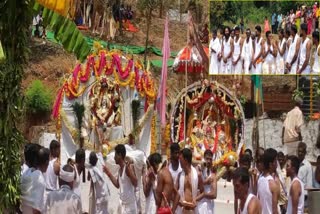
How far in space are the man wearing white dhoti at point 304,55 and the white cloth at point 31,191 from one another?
42.8 feet

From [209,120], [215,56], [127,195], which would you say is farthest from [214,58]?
[127,195]

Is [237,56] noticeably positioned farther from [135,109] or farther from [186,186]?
[186,186]

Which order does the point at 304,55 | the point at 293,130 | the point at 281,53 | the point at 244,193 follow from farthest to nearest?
the point at 281,53
the point at 304,55
the point at 293,130
the point at 244,193

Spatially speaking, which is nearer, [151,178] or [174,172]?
[174,172]

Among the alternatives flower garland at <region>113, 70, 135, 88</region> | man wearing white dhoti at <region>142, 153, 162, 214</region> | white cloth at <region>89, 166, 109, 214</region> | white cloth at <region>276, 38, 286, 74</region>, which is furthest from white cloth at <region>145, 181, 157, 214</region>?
white cloth at <region>276, 38, 286, 74</region>

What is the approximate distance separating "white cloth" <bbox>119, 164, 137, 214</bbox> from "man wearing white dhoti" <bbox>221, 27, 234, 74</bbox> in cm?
1040

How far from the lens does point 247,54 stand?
22.7 m

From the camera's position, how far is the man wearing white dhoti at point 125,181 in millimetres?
12445

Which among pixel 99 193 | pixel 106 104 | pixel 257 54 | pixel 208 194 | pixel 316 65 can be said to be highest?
pixel 257 54

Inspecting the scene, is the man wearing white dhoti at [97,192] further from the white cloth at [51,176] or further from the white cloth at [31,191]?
the white cloth at [31,191]

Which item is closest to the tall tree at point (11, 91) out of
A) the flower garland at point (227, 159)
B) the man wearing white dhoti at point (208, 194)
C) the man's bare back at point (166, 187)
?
the man's bare back at point (166, 187)

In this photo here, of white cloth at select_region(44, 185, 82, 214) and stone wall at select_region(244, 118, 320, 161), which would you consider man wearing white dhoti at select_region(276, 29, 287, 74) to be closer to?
stone wall at select_region(244, 118, 320, 161)

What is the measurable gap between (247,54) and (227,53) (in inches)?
22.8

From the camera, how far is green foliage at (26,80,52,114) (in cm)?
2657
